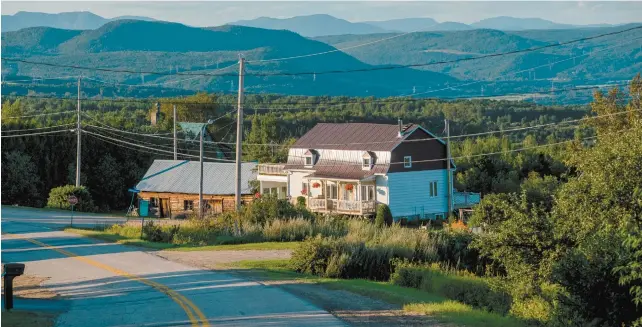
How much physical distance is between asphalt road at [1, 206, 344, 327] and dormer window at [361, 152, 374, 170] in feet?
89.1

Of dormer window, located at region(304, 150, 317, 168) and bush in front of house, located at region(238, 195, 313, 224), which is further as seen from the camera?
dormer window, located at region(304, 150, 317, 168)

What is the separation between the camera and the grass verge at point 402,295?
59.8 ft

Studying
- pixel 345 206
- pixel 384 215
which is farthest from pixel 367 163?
pixel 384 215

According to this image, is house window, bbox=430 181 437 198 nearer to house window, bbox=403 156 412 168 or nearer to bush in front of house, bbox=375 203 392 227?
house window, bbox=403 156 412 168

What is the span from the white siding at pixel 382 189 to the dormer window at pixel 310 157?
546 centimetres

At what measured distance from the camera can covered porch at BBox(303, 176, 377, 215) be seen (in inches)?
2266

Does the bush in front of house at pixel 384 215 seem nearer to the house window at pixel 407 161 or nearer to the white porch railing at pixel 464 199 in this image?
the house window at pixel 407 161

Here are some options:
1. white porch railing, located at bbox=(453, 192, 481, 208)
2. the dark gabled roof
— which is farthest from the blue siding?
the dark gabled roof

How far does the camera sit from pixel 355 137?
201 ft

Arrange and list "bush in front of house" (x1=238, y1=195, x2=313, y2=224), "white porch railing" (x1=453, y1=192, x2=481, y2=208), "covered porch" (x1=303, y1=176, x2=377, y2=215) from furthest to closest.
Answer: "white porch railing" (x1=453, y1=192, x2=481, y2=208), "covered porch" (x1=303, y1=176, x2=377, y2=215), "bush in front of house" (x1=238, y1=195, x2=313, y2=224)

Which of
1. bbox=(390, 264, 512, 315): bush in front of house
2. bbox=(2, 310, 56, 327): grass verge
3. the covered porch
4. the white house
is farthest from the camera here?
the white house

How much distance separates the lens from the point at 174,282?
2384 centimetres

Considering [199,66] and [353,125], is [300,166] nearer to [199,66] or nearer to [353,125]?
[353,125]

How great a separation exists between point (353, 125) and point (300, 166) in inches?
175
